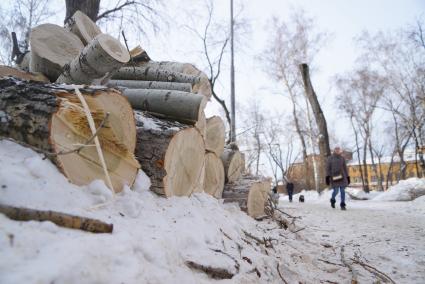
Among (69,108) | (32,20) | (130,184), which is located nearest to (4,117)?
(69,108)

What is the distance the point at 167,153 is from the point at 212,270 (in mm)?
933

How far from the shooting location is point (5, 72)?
9.97 feet

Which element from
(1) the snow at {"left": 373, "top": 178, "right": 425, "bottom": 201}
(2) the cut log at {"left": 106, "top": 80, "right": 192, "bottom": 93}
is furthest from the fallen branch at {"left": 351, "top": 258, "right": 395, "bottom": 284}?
(1) the snow at {"left": 373, "top": 178, "right": 425, "bottom": 201}

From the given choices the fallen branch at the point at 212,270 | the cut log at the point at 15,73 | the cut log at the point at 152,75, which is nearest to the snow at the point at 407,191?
the cut log at the point at 152,75

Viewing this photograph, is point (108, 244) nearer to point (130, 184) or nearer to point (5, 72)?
point (130, 184)

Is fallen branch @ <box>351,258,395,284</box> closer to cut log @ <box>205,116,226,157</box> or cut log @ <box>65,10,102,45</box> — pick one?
cut log @ <box>205,116,226,157</box>

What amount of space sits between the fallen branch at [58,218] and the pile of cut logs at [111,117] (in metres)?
0.31

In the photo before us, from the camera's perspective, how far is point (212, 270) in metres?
1.79

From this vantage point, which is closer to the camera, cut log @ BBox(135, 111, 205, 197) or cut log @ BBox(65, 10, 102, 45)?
cut log @ BBox(135, 111, 205, 197)

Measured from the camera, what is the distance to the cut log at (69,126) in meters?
1.69

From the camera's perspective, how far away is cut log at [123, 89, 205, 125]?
287 cm

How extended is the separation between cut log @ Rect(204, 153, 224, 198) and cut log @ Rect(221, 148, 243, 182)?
0.57 meters

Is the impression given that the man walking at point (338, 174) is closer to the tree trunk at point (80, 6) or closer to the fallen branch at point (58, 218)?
the tree trunk at point (80, 6)

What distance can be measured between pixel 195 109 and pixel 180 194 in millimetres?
778
